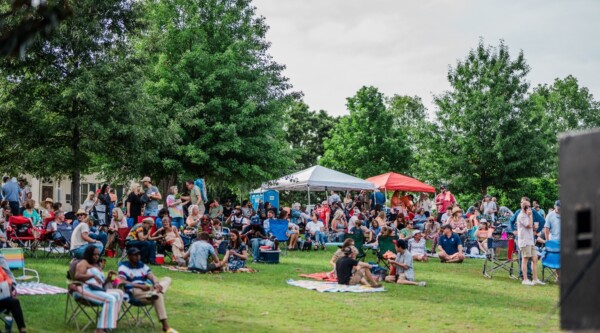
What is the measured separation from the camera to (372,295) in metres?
14.3

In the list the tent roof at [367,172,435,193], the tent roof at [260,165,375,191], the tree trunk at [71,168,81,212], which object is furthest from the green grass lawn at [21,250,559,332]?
the tent roof at [367,172,435,193]

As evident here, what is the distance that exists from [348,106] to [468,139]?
1570cm

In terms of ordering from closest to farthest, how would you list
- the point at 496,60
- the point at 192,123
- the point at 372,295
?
1. the point at 372,295
2. the point at 192,123
3. the point at 496,60

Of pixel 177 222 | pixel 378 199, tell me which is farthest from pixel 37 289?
pixel 378 199

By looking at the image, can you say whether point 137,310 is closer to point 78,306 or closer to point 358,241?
point 78,306

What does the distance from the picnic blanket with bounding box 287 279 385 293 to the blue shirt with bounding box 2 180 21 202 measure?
29.1 ft

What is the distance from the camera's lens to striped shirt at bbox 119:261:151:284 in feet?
34.6

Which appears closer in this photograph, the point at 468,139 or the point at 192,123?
the point at 192,123

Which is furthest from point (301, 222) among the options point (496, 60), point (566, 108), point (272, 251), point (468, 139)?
point (566, 108)

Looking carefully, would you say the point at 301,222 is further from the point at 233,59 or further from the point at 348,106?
the point at 348,106

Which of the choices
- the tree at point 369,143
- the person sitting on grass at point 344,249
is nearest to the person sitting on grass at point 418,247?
the person sitting on grass at point 344,249

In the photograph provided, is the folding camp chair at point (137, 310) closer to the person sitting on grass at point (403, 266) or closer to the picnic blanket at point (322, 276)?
the picnic blanket at point (322, 276)

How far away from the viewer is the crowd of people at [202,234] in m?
10.6

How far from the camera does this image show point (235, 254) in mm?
17688
